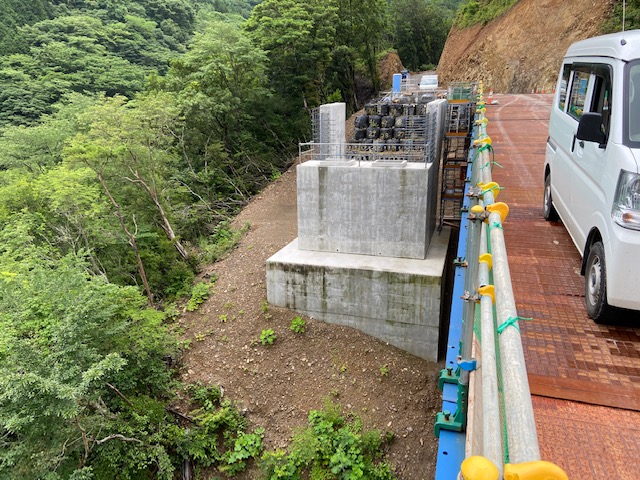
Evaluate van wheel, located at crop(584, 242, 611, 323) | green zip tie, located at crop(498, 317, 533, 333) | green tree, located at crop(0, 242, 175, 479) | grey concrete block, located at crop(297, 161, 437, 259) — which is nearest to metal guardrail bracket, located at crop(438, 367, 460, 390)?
van wheel, located at crop(584, 242, 611, 323)

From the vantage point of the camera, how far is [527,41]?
2473 cm

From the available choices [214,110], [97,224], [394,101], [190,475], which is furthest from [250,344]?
[214,110]

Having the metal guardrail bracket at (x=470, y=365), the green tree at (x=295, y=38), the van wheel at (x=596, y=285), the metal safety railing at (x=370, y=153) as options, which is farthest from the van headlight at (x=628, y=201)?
the green tree at (x=295, y=38)

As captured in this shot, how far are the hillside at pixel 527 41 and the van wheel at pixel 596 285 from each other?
76.1 ft

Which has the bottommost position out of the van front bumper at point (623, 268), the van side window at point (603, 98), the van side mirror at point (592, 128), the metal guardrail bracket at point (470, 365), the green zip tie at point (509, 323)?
the metal guardrail bracket at point (470, 365)

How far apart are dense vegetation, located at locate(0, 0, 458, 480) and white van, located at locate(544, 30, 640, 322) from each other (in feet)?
22.9

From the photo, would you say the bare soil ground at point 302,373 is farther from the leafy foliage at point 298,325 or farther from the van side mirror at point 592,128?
the van side mirror at point 592,128

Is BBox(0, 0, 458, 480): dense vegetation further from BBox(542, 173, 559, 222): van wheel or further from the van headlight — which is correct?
the van headlight

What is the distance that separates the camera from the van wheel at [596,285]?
3.17 meters

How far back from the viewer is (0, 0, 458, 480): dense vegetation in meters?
7.75

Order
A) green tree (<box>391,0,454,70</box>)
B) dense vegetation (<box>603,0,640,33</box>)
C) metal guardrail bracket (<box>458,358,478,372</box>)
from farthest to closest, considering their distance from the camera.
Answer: green tree (<box>391,0,454,70</box>) → dense vegetation (<box>603,0,640,33</box>) → metal guardrail bracket (<box>458,358,478,372</box>)

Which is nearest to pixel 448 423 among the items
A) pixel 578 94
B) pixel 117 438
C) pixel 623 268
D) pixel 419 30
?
pixel 623 268

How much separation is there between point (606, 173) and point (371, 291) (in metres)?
8.01

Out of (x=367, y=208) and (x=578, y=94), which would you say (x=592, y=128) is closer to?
(x=578, y=94)
